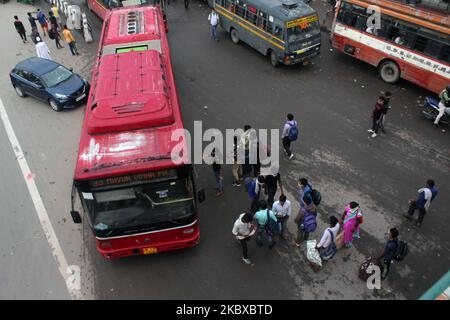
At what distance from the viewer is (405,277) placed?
843cm

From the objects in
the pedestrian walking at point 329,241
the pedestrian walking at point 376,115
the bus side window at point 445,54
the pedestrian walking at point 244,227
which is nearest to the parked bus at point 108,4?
the pedestrian walking at point 376,115

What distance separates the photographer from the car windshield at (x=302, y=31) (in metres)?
15.0

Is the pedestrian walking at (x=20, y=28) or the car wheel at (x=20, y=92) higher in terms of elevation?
the pedestrian walking at (x=20, y=28)

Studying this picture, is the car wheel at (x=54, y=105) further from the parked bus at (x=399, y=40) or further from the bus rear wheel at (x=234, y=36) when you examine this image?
the parked bus at (x=399, y=40)

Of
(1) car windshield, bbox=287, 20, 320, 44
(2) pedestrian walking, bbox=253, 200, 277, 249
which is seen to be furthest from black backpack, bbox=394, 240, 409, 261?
(1) car windshield, bbox=287, 20, 320, 44

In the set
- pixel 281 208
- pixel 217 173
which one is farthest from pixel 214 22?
pixel 281 208

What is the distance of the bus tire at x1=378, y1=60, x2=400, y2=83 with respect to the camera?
47.6 ft

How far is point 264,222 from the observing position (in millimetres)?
8297

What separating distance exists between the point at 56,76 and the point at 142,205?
9.16 metres

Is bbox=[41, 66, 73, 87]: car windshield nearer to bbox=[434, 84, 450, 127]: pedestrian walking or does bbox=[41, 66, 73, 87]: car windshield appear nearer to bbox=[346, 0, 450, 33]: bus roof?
bbox=[346, 0, 450, 33]: bus roof

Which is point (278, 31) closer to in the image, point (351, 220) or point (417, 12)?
point (417, 12)

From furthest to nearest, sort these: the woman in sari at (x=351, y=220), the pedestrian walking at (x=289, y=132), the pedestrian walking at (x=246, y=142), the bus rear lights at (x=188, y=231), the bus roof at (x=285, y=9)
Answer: the bus roof at (x=285, y=9)
the pedestrian walking at (x=289, y=132)
the pedestrian walking at (x=246, y=142)
the woman in sari at (x=351, y=220)
the bus rear lights at (x=188, y=231)
